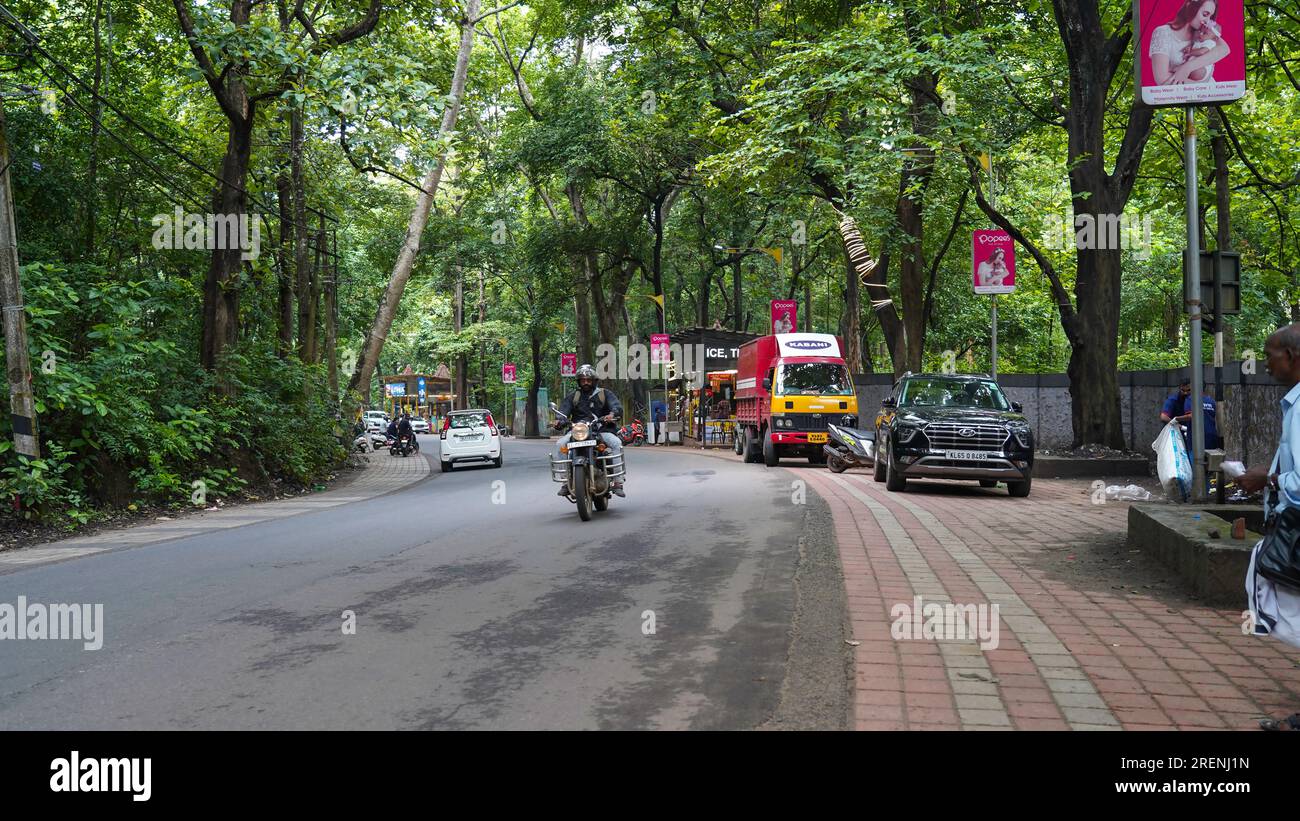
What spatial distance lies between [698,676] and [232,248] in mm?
15624

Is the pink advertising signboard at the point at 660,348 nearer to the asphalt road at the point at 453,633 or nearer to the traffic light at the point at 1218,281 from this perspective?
the asphalt road at the point at 453,633

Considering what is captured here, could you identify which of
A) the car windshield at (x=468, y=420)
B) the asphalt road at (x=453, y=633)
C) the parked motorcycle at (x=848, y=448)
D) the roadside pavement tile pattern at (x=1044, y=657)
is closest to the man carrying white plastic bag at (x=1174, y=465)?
the roadside pavement tile pattern at (x=1044, y=657)

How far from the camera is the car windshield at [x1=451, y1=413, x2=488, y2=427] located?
27.8 meters

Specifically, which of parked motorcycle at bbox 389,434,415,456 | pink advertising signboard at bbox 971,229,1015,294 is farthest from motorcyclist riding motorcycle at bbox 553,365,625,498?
parked motorcycle at bbox 389,434,415,456

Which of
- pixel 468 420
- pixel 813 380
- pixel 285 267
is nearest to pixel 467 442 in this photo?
pixel 468 420

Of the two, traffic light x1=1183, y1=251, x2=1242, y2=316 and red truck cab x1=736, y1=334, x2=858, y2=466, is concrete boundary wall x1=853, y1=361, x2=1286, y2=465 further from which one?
red truck cab x1=736, y1=334, x2=858, y2=466

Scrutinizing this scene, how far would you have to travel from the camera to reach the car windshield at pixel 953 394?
15.0m

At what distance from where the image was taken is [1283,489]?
381 cm

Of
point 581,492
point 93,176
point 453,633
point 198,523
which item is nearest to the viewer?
point 453,633

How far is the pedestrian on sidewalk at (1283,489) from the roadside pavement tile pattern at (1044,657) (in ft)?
1.38

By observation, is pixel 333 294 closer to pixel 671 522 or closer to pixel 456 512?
pixel 456 512

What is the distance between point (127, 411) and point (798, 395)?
1437cm

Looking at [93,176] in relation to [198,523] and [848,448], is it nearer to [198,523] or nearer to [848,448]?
[198,523]

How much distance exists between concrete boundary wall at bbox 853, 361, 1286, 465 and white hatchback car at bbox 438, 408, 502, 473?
39.3 feet
